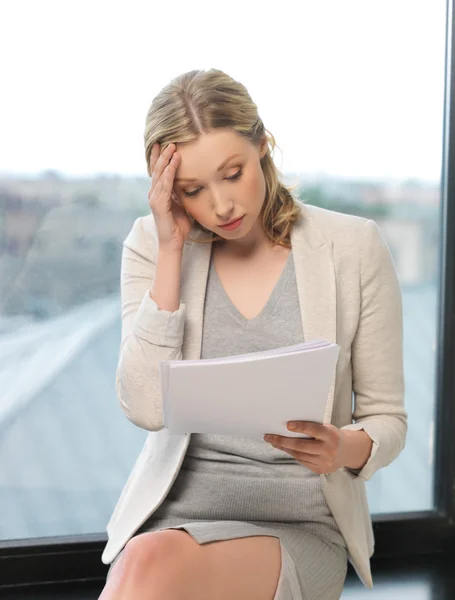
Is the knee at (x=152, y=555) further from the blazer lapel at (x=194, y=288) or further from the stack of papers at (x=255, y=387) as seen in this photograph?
the blazer lapel at (x=194, y=288)

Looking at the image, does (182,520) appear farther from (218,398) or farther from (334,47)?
(334,47)

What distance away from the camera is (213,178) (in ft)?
4.87

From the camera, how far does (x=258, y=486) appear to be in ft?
5.09

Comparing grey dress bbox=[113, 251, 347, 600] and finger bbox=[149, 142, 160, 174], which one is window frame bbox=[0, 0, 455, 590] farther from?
finger bbox=[149, 142, 160, 174]

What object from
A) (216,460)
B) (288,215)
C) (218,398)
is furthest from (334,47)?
(218,398)

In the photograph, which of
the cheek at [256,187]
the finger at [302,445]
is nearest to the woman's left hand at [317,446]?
the finger at [302,445]

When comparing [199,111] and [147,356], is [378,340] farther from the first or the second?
[199,111]

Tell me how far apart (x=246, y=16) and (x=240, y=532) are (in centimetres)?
131

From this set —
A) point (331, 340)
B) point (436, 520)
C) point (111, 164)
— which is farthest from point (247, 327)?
point (436, 520)

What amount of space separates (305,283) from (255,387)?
1.49 ft

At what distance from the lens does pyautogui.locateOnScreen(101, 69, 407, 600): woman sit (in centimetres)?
148

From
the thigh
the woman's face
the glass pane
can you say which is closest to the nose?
the woman's face

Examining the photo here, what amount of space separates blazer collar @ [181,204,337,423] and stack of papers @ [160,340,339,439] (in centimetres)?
33

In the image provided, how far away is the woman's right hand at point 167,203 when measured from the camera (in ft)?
4.92
